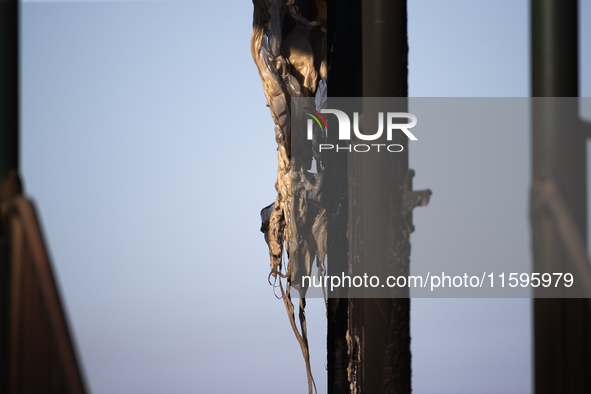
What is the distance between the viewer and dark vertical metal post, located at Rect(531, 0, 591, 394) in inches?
35.7

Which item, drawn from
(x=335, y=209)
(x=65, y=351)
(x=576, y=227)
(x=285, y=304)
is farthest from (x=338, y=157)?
(x=65, y=351)

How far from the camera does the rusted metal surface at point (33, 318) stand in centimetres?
73

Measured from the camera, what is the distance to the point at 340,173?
1.43 metres

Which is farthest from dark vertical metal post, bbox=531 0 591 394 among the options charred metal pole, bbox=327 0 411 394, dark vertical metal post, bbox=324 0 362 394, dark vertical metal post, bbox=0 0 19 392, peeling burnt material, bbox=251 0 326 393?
dark vertical metal post, bbox=0 0 19 392

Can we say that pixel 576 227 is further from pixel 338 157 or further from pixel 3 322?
pixel 3 322

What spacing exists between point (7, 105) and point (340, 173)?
0.83m

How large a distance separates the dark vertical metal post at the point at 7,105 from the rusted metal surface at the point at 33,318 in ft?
0.14

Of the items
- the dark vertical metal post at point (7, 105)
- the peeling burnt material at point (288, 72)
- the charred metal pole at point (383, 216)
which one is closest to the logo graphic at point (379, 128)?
the charred metal pole at point (383, 216)

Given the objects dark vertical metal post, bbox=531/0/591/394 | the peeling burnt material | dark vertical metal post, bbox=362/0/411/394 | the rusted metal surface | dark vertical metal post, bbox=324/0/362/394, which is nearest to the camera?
the rusted metal surface

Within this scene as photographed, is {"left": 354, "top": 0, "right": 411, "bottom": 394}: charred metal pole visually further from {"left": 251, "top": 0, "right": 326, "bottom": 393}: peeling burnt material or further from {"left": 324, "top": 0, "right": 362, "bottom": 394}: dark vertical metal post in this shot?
{"left": 251, "top": 0, "right": 326, "bottom": 393}: peeling burnt material

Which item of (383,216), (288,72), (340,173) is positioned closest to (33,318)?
(383,216)

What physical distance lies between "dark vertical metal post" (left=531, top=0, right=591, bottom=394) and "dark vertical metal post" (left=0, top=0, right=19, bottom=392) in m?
0.85

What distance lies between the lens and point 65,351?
0.72m

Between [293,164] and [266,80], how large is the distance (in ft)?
0.85
